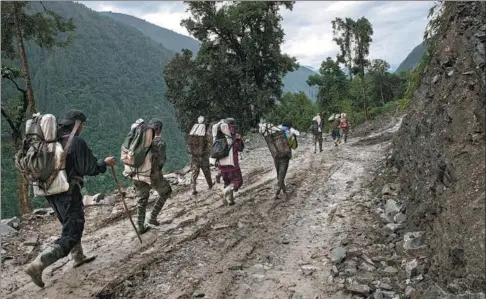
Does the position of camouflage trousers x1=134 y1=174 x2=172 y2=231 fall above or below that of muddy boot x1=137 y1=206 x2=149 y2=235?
above

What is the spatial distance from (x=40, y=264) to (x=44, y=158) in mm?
1327

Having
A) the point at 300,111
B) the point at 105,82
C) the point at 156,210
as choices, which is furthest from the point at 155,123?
the point at 105,82

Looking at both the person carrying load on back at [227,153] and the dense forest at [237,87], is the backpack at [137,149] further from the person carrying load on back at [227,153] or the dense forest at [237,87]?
the dense forest at [237,87]

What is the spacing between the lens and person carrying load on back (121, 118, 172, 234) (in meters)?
6.77

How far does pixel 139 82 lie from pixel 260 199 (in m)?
147

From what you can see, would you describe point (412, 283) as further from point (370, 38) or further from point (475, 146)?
point (370, 38)

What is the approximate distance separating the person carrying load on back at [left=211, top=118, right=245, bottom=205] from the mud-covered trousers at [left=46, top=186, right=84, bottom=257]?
3.88 metres

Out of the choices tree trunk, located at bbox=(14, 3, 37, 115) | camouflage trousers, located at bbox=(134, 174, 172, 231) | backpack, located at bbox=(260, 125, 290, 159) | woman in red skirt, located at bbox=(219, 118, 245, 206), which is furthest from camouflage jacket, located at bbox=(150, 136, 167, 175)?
tree trunk, located at bbox=(14, 3, 37, 115)

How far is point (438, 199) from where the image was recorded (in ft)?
16.7

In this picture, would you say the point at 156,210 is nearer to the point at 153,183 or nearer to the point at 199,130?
the point at 153,183

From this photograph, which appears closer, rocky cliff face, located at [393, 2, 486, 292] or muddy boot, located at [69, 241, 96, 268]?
rocky cliff face, located at [393, 2, 486, 292]

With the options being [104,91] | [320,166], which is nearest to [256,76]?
[320,166]

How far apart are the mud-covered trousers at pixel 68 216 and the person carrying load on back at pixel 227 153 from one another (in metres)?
3.88

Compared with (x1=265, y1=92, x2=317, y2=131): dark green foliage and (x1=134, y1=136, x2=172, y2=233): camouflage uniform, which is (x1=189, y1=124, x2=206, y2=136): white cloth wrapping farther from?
(x1=265, y1=92, x2=317, y2=131): dark green foliage
